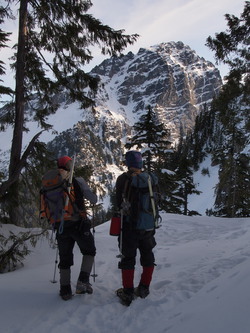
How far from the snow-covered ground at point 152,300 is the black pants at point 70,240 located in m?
0.56

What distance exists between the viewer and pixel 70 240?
14.4ft

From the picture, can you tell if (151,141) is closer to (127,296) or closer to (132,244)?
(132,244)

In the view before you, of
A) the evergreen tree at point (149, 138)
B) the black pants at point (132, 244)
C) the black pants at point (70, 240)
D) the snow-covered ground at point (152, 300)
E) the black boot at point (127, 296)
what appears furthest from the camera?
the evergreen tree at point (149, 138)

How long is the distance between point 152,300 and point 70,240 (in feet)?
4.72

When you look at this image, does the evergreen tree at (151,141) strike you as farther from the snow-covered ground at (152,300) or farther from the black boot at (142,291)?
the black boot at (142,291)

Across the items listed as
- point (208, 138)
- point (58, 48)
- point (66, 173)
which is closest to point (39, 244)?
point (66, 173)

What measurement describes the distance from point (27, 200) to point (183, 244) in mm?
4429

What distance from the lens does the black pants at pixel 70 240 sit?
4297mm

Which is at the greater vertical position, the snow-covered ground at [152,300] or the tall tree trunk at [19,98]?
the tall tree trunk at [19,98]

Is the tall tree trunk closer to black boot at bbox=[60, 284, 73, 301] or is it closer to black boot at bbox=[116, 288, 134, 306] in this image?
black boot at bbox=[60, 284, 73, 301]

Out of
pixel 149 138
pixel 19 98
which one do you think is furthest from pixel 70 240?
pixel 149 138

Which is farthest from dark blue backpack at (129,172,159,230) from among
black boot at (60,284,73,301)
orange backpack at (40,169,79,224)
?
black boot at (60,284,73,301)

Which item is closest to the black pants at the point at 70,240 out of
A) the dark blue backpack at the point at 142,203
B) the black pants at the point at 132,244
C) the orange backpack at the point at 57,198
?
the orange backpack at the point at 57,198

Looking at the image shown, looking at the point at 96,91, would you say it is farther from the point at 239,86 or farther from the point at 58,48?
the point at 239,86
